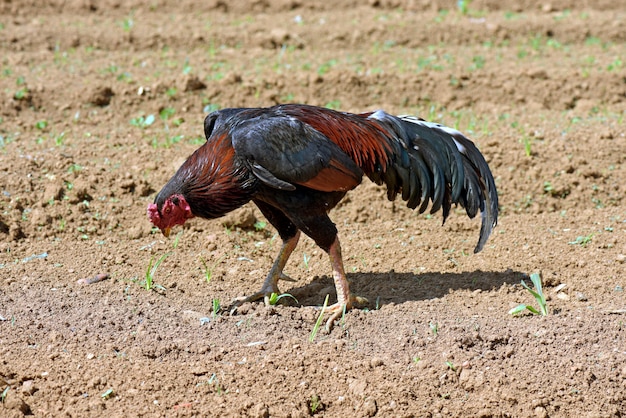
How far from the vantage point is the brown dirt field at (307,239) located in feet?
15.6

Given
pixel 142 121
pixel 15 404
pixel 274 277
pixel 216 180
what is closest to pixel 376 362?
pixel 274 277

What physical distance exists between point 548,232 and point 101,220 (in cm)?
391

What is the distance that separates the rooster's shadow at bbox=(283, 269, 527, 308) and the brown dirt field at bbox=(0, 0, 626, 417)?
2cm

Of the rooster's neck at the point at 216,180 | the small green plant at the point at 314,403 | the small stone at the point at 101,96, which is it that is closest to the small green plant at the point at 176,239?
the rooster's neck at the point at 216,180

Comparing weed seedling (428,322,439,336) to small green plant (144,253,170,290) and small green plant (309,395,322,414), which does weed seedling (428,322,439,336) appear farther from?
small green plant (144,253,170,290)

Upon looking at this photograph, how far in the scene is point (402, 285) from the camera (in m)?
6.24

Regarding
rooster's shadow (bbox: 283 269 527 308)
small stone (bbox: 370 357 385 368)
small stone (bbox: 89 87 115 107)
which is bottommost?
rooster's shadow (bbox: 283 269 527 308)

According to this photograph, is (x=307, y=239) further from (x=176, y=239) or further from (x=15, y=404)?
(x=15, y=404)

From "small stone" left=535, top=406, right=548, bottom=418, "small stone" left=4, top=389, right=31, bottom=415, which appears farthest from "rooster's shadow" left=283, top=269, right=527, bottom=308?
"small stone" left=4, top=389, right=31, bottom=415

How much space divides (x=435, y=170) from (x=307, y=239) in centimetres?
169

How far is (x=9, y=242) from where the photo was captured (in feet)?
22.1

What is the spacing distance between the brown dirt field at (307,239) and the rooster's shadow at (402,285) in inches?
0.9

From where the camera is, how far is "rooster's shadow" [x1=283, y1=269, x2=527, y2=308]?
6035mm

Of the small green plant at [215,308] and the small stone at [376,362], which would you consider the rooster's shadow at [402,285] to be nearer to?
the small green plant at [215,308]
